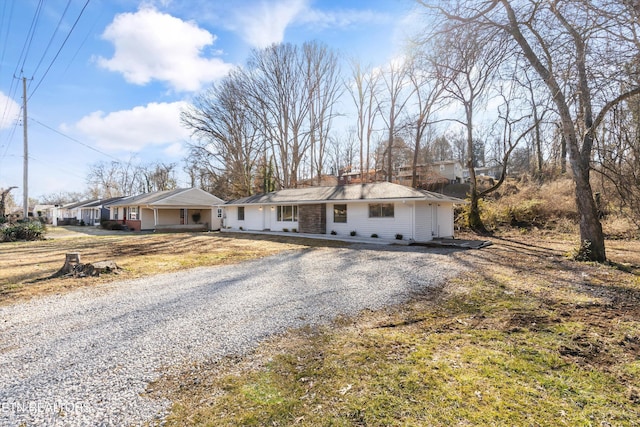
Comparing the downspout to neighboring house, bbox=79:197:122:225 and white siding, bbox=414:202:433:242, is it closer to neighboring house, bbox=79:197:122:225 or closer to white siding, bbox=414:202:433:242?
neighboring house, bbox=79:197:122:225

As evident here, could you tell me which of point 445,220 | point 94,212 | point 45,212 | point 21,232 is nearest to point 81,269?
point 21,232

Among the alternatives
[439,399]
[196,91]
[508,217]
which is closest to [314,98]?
[196,91]

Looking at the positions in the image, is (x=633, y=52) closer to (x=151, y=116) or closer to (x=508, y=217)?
(x=508, y=217)

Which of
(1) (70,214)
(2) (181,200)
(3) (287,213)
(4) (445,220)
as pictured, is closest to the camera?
(4) (445,220)

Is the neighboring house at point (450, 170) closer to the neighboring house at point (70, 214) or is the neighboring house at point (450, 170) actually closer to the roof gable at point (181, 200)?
the roof gable at point (181, 200)

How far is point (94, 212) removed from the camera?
1316 inches

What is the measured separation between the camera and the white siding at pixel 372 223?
14.0 meters

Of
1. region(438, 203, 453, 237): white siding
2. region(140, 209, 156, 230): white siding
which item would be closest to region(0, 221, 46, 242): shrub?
region(140, 209, 156, 230): white siding

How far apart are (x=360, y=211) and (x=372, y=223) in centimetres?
95

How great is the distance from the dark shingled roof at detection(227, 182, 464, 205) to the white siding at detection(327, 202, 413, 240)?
0.49 meters

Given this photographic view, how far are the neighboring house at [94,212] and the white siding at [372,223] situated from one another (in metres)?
27.1

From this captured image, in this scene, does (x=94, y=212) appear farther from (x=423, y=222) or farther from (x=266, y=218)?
(x=423, y=222)

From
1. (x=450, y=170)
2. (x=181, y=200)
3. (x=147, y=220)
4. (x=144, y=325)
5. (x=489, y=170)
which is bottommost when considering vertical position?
(x=144, y=325)

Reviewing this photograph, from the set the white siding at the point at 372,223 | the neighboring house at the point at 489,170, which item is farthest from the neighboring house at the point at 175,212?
the neighboring house at the point at 489,170
